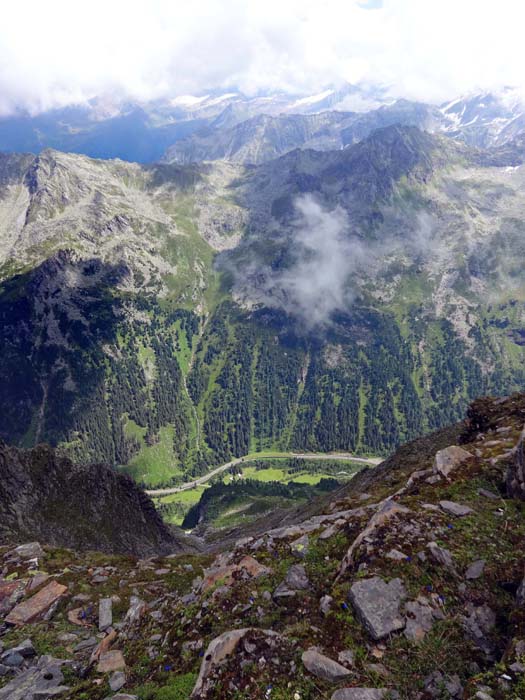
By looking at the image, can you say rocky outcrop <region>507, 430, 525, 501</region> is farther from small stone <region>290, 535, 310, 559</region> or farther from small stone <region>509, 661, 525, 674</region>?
small stone <region>509, 661, 525, 674</region>

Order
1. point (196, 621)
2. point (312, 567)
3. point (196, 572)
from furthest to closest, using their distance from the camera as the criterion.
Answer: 1. point (196, 572)
2. point (312, 567)
3. point (196, 621)

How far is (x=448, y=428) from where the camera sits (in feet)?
376

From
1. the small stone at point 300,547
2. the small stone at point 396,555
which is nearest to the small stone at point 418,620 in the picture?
the small stone at point 396,555

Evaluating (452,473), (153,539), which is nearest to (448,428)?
(153,539)

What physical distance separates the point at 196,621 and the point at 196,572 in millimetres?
23569

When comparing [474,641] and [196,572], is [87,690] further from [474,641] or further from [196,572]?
[196,572]

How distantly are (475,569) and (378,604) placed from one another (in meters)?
5.16

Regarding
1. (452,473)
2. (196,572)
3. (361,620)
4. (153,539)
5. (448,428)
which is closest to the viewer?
(361,620)

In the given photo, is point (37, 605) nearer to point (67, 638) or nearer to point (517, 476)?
point (67, 638)

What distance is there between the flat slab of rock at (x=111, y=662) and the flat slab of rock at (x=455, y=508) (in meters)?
19.9

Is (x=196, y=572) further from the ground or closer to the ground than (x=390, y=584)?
closer to the ground

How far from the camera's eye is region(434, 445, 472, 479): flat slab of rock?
3175cm

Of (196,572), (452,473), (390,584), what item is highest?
(452,473)

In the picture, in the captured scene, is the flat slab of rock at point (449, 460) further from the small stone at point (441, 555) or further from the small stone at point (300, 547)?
the small stone at point (441, 555)
